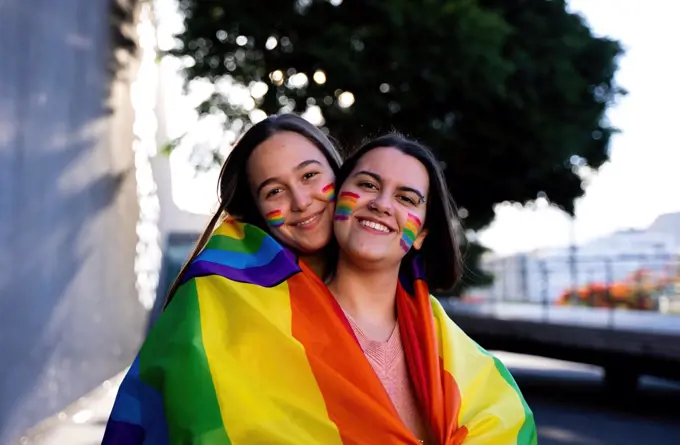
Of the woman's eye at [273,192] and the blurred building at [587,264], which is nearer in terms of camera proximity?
the woman's eye at [273,192]

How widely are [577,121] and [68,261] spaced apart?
343 inches

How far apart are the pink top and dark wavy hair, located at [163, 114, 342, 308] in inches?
25.7

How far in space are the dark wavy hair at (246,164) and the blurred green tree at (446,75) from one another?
7.37 metres

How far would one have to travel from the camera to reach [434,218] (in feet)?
9.46

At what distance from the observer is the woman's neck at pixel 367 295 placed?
2.72 m

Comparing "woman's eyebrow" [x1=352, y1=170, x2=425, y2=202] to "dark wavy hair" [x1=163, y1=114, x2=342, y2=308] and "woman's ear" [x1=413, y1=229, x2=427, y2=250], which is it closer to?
"woman's ear" [x1=413, y1=229, x2=427, y2=250]

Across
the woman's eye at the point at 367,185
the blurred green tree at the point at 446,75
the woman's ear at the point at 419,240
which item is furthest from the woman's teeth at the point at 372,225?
the blurred green tree at the point at 446,75

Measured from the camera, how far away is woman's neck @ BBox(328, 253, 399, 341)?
272cm

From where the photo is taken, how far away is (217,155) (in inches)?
540

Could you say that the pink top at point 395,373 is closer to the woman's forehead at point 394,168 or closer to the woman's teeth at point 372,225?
the woman's teeth at point 372,225

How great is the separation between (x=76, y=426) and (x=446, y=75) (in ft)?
20.3

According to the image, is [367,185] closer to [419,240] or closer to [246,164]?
[419,240]


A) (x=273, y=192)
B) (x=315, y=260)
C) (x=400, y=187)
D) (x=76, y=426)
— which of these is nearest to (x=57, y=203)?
(x=76, y=426)

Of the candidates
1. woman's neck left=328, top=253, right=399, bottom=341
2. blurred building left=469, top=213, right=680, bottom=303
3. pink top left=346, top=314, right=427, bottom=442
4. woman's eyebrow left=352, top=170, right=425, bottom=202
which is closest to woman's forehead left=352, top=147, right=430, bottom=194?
woman's eyebrow left=352, top=170, right=425, bottom=202
